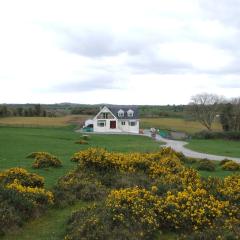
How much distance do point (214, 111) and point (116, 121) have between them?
72.1 feet

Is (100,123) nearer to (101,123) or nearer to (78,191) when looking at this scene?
(101,123)

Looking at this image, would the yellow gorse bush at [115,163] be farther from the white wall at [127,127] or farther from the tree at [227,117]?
the tree at [227,117]

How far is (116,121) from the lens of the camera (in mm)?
86250

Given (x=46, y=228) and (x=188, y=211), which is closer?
(x=188, y=211)

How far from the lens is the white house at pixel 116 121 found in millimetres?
85062

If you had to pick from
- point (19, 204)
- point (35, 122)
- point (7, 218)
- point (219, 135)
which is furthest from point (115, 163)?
point (35, 122)

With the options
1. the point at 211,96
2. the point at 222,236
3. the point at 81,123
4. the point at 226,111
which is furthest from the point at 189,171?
the point at 211,96

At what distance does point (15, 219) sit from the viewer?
10.6 meters

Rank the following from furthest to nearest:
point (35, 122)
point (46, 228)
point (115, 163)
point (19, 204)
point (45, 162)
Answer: point (35, 122), point (45, 162), point (115, 163), point (19, 204), point (46, 228)

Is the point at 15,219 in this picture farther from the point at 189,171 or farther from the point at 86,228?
the point at 189,171

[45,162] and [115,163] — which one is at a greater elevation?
[115,163]

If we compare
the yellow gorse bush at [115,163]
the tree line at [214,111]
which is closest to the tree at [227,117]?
the tree line at [214,111]

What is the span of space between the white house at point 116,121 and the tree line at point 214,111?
53.5 ft

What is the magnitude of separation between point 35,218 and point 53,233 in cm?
131
